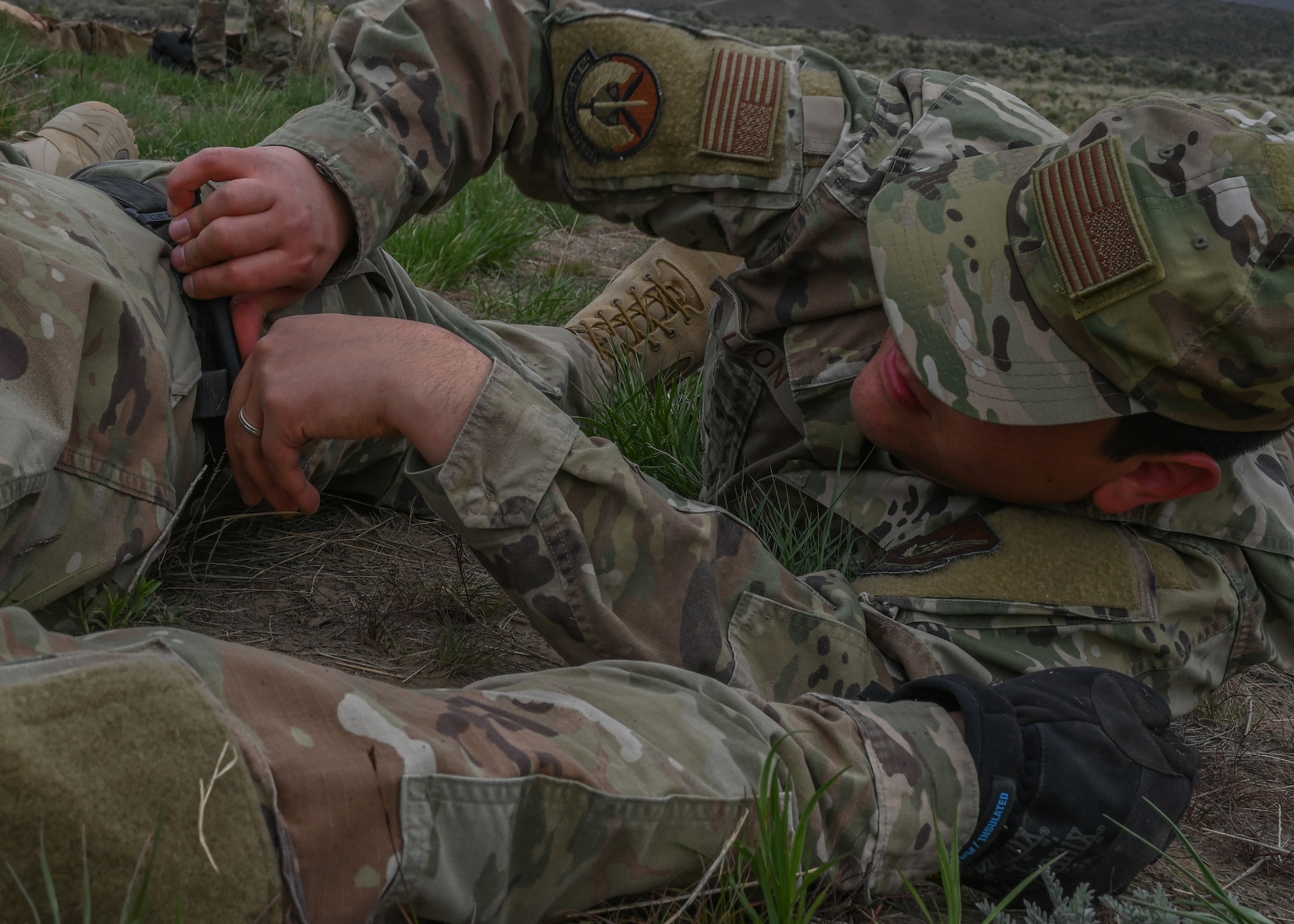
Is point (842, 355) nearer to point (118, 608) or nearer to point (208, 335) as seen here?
point (208, 335)

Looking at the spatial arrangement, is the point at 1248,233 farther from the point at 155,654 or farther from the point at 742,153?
the point at 155,654

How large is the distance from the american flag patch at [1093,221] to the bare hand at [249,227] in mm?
1090

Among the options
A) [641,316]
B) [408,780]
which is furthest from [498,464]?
[641,316]

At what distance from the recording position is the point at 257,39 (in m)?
8.89

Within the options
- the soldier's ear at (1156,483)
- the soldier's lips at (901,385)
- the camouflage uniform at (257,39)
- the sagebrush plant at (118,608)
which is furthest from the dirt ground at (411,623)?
the camouflage uniform at (257,39)

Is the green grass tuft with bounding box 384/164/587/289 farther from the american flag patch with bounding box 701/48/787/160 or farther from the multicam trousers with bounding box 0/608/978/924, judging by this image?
the multicam trousers with bounding box 0/608/978/924

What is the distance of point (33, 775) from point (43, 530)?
0.69 m

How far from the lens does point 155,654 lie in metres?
0.87

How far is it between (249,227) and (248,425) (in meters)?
0.31

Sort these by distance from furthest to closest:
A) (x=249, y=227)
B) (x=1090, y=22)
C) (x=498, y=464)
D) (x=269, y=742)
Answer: (x=1090, y=22) < (x=249, y=227) < (x=498, y=464) < (x=269, y=742)

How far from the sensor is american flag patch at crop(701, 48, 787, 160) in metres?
1.92

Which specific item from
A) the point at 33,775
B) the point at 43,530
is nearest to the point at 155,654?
the point at 33,775

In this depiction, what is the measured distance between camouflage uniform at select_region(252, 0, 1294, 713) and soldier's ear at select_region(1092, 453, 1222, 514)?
0.22 ft

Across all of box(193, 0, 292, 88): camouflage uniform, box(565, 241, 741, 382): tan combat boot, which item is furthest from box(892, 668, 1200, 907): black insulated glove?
box(193, 0, 292, 88): camouflage uniform
